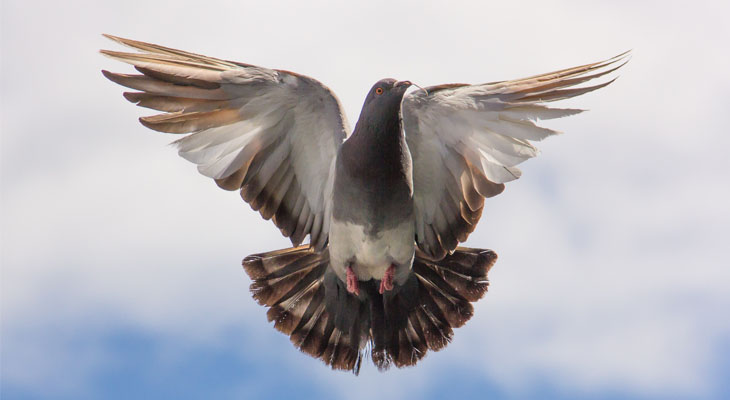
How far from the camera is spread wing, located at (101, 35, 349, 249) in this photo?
22.8ft

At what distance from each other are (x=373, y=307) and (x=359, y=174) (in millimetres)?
1474

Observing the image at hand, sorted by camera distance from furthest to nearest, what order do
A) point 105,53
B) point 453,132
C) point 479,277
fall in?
point 479,277
point 453,132
point 105,53

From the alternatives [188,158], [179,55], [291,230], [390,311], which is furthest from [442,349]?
[179,55]

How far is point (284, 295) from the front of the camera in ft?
26.6

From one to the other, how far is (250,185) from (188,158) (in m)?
0.66

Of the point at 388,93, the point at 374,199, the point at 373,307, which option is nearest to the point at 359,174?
the point at 374,199

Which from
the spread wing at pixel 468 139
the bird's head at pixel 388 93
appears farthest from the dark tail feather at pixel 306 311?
the bird's head at pixel 388 93

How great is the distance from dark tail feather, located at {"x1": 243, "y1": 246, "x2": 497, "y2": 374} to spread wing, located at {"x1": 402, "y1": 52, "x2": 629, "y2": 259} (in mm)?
312

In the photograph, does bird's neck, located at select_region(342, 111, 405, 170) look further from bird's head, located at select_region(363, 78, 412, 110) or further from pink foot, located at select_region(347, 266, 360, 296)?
pink foot, located at select_region(347, 266, 360, 296)

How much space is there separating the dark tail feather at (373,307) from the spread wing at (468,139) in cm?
31

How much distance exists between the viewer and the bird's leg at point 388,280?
7.65 meters

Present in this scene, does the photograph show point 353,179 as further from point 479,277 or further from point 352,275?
point 479,277

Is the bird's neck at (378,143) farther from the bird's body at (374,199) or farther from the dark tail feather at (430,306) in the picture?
the dark tail feather at (430,306)

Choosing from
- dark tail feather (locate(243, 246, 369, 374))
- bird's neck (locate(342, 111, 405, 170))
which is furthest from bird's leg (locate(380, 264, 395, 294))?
bird's neck (locate(342, 111, 405, 170))
